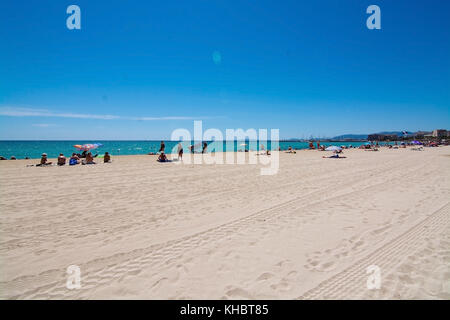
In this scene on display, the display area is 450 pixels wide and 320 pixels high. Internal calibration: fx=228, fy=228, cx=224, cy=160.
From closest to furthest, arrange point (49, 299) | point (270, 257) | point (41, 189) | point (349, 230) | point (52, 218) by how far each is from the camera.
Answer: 1. point (49, 299)
2. point (270, 257)
3. point (349, 230)
4. point (52, 218)
5. point (41, 189)

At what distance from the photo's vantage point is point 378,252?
3961mm

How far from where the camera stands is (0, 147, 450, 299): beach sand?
10.0ft

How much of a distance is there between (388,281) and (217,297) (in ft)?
7.83

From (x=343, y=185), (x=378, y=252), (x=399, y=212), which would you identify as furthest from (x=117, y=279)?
(x=343, y=185)

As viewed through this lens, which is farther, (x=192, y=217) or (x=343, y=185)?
(x=343, y=185)

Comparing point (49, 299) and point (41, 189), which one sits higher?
point (41, 189)

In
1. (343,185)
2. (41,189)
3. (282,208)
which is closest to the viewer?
(282,208)

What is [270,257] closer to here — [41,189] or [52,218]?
[52,218]

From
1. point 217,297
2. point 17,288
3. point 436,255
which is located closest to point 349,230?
point 436,255

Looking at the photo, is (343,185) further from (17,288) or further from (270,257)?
(17,288)

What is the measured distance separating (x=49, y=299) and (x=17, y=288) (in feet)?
1.99

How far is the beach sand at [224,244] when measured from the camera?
120 inches

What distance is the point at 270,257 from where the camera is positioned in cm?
381

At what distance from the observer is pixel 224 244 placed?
14.0ft
